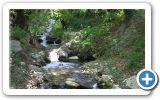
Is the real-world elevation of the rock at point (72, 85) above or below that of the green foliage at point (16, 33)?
below

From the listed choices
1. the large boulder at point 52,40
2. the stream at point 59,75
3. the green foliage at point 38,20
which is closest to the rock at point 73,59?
the stream at point 59,75

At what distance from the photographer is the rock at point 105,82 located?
8242 millimetres

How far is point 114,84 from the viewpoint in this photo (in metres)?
8.27

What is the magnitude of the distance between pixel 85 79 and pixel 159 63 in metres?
0.50

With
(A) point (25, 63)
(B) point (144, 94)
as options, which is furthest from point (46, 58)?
(B) point (144, 94)

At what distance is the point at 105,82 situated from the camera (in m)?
8.26

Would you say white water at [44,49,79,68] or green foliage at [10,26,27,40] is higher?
green foliage at [10,26,27,40]

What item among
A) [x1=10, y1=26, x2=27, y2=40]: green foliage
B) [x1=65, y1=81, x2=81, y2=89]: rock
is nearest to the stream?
[x1=65, y1=81, x2=81, y2=89]: rock

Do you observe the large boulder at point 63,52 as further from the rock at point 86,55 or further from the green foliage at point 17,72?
the green foliage at point 17,72

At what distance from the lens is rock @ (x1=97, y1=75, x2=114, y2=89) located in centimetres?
824

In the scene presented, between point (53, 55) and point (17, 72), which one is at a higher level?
point (53, 55)

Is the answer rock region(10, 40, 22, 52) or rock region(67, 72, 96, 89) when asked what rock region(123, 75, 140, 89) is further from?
rock region(10, 40, 22, 52)
